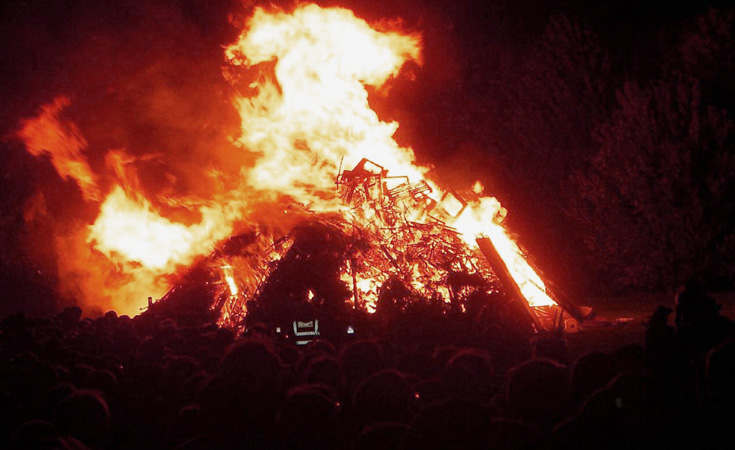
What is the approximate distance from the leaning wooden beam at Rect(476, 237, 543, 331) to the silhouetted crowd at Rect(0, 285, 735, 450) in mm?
6216

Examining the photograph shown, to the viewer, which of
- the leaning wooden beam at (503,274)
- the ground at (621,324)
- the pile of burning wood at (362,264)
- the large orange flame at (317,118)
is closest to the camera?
the ground at (621,324)

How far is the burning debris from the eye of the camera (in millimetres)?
16016

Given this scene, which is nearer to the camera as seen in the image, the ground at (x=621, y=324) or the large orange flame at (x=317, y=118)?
the ground at (x=621, y=324)

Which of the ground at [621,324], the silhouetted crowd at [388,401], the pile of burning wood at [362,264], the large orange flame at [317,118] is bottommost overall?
the silhouetted crowd at [388,401]

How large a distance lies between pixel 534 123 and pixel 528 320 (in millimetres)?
17727

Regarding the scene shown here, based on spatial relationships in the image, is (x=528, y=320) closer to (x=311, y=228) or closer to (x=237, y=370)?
(x=311, y=228)

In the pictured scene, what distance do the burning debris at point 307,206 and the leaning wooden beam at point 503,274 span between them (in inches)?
1.5

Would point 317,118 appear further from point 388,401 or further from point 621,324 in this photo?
point 388,401

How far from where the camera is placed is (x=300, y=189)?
18.2 m

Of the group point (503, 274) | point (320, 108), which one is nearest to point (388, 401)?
point (503, 274)

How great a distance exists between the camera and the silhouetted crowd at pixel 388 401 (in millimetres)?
4488

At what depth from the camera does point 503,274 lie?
49.7 feet

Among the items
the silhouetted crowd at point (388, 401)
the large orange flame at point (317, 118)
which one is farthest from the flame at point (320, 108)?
the silhouetted crowd at point (388, 401)

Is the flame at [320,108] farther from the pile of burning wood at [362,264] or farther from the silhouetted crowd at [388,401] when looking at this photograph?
the silhouetted crowd at [388,401]
